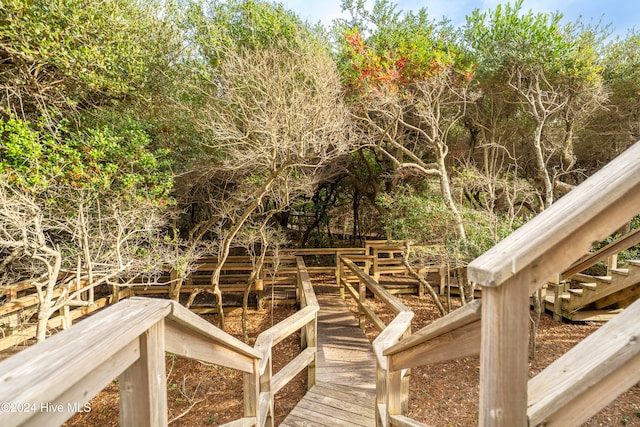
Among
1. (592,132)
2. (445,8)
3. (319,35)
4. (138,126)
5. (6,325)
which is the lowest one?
(6,325)

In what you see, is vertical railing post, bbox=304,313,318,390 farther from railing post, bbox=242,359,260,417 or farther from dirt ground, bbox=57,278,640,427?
railing post, bbox=242,359,260,417

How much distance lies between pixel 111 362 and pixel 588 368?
1.03 metres

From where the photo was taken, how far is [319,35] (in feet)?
20.6

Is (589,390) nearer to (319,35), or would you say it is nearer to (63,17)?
(63,17)

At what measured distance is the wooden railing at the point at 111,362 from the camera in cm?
46

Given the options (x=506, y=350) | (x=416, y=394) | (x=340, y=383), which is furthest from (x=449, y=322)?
(x=416, y=394)

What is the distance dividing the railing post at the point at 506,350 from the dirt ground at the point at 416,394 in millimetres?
3090

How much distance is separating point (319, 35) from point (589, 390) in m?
7.13

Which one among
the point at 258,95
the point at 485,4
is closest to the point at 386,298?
the point at 258,95

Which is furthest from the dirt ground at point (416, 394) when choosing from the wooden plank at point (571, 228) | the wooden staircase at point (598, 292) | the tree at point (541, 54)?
the wooden plank at point (571, 228)

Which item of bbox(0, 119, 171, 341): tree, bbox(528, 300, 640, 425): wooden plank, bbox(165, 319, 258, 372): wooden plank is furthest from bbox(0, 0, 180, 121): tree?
bbox(528, 300, 640, 425): wooden plank

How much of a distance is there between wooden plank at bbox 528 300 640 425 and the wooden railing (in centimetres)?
92

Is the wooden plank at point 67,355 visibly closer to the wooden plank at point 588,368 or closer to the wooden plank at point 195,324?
the wooden plank at point 195,324

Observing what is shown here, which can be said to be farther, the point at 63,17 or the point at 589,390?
the point at 63,17
